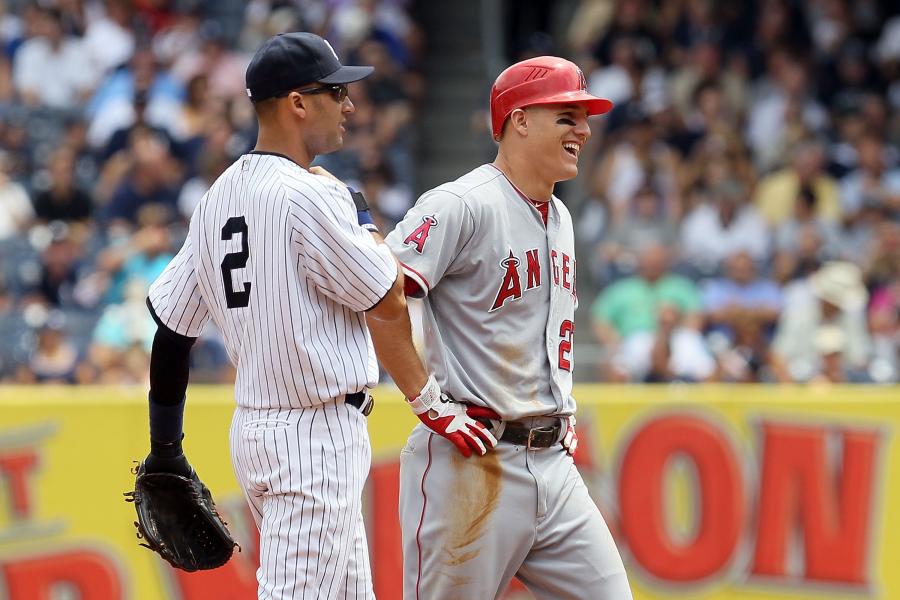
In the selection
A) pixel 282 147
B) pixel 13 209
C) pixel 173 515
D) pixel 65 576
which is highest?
pixel 282 147

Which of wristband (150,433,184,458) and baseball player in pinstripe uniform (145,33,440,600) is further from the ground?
baseball player in pinstripe uniform (145,33,440,600)

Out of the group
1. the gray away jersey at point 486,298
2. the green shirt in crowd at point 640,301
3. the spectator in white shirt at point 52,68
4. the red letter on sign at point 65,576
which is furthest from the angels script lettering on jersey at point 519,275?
the spectator in white shirt at point 52,68

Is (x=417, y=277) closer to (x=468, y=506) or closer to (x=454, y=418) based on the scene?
(x=454, y=418)

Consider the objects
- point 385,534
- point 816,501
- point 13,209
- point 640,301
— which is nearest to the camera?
point 385,534

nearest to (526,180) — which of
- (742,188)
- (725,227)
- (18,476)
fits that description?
(18,476)

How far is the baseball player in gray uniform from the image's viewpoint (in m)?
4.19

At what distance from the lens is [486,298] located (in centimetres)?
421

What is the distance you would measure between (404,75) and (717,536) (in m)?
6.61

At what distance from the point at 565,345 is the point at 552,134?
2.08 ft

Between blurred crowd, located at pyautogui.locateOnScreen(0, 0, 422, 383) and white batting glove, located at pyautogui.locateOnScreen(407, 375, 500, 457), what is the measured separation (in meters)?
4.61

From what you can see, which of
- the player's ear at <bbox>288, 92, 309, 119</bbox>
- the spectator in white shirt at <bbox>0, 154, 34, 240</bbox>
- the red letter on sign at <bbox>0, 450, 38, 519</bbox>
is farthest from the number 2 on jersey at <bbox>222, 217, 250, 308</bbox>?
the spectator in white shirt at <bbox>0, 154, 34, 240</bbox>

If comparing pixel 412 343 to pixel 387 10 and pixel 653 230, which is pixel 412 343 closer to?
pixel 653 230

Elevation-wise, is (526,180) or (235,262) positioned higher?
(526,180)

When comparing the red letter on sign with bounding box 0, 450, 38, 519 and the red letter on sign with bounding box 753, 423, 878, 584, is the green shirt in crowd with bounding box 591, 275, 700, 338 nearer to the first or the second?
the red letter on sign with bounding box 753, 423, 878, 584
